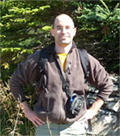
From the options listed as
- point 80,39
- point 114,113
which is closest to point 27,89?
point 80,39

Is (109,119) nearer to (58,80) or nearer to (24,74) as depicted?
(58,80)

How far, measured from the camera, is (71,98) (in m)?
2.35

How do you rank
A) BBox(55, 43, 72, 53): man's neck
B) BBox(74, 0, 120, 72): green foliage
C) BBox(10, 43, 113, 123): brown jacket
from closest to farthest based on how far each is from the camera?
1. BBox(10, 43, 113, 123): brown jacket
2. BBox(55, 43, 72, 53): man's neck
3. BBox(74, 0, 120, 72): green foliage

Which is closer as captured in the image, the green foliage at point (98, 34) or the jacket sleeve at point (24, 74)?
the jacket sleeve at point (24, 74)

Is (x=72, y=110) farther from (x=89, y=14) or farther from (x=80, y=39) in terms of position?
(x=80, y=39)

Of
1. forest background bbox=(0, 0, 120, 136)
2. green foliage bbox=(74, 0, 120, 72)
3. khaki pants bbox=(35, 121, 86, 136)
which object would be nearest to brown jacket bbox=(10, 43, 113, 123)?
khaki pants bbox=(35, 121, 86, 136)

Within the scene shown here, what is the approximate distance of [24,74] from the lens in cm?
245

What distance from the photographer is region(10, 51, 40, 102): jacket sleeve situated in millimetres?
2401

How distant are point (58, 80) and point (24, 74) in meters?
0.39

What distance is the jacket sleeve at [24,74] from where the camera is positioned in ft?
7.88

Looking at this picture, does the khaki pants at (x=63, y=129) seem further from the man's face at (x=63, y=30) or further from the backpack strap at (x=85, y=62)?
the man's face at (x=63, y=30)

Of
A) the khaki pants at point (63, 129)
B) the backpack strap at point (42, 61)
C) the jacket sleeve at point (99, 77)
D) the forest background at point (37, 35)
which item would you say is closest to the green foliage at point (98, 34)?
the forest background at point (37, 35)

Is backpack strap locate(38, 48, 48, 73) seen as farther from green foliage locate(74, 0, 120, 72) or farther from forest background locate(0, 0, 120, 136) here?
forest background locate(0, 0, 120, 136)

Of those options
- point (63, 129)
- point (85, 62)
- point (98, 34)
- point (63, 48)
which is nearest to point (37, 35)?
point (98, 34)
